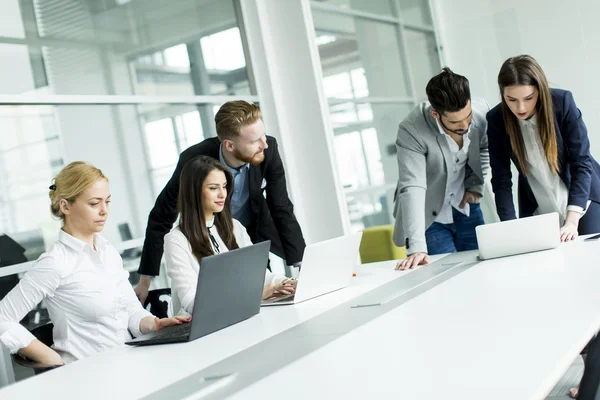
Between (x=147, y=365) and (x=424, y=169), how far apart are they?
75.3 inches

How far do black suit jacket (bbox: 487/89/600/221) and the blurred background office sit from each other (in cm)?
200

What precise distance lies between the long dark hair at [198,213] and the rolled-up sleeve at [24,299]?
56cm

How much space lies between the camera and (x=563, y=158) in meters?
3.26

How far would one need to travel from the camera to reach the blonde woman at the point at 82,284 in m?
2.54

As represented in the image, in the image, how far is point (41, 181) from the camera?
362 cm

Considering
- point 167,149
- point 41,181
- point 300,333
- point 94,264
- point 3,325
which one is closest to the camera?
point 300,333

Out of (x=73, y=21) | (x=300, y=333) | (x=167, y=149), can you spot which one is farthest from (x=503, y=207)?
(x=73, y=21)

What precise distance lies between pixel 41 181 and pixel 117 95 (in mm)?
807

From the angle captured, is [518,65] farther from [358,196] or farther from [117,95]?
[358,196]

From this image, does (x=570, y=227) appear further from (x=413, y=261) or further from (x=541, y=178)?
(x=413, y=261)

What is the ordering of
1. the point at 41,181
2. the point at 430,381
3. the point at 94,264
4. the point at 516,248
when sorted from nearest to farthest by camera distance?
1. the point at 430,381
2. the point at 94,264
3. the point at 516,248
4. the point at 41,181

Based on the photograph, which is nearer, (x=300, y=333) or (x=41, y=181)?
(x=300, y=333)

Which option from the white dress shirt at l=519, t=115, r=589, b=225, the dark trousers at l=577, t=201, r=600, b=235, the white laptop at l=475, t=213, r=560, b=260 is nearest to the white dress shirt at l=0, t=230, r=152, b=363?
the white laptop at l=475, t=213, r=560, b=260

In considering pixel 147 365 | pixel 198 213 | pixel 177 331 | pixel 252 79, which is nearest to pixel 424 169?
pixel 198 213
